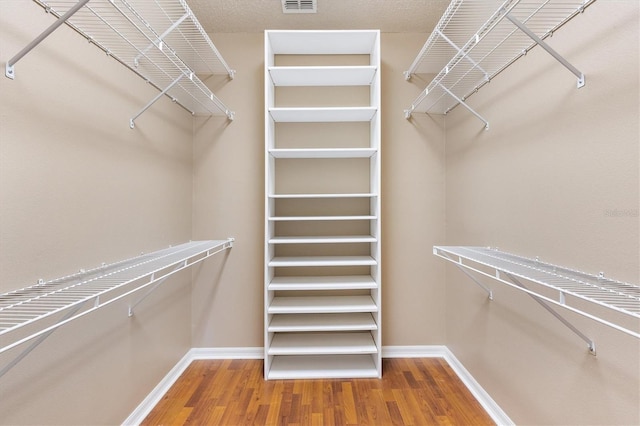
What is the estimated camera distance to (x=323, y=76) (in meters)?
2.14


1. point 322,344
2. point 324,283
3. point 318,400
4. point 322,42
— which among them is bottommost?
point 318,400

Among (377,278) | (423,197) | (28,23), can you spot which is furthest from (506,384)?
(28,23)

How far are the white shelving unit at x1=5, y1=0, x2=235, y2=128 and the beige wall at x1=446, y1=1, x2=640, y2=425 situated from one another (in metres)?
1.60

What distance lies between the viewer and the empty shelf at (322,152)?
201 centimetres

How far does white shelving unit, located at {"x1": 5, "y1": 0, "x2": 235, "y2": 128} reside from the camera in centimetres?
113

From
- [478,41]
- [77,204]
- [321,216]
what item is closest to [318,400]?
[321,216]

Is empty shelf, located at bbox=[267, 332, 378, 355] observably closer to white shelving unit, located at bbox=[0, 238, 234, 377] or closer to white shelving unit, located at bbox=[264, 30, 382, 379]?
white shelving unit, located at bbox=[264, 30, 382, 379]

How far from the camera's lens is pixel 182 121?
7.03 feet

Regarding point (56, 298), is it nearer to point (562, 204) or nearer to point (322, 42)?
point (562, 204)

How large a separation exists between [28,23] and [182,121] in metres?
1.13

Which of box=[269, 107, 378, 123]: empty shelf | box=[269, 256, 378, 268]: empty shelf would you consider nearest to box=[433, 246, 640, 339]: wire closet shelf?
box=[269, 256, 378, 268]: empty shelf

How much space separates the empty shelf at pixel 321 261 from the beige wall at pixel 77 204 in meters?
0.75

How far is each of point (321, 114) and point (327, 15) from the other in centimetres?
68

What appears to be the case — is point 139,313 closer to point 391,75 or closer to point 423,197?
point 423,197
